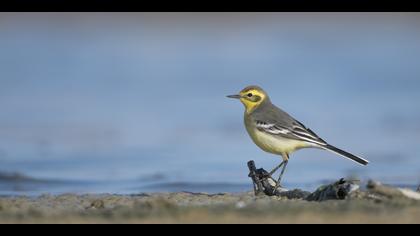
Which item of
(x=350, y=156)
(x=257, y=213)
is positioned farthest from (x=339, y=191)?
(x=350, y=156)

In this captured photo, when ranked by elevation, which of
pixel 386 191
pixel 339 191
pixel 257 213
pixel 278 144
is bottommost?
pixel 257 213

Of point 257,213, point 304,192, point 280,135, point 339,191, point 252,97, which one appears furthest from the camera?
point 252,97

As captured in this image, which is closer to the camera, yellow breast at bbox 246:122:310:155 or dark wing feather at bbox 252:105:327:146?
dark wing feather at bbox 252:105:327:146

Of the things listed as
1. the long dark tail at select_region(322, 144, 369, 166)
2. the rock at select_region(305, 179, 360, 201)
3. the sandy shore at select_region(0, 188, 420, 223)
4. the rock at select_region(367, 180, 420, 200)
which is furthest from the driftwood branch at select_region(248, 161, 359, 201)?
the long dark tail at select_region(322, 144, 369, 166)

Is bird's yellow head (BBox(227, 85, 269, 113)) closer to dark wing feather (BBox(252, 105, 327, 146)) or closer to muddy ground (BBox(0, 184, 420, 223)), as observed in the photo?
dark wing feather (BBox(252, 105, 327, 146))

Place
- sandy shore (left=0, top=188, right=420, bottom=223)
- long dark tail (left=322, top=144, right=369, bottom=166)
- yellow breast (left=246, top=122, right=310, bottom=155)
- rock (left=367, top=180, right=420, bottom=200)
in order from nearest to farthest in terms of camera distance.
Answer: sandy shore (left=0, top=188, right=420, bottom=223), rock (left=367, top=180, right=420, bottom=200), long dark tail (left=322, top=144, right=369, bottom=166), yellow breast (left=246, top=122, right=310, bottom=155)

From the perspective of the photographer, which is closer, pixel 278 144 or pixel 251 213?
pixel 251 213

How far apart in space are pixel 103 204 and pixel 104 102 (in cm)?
1092

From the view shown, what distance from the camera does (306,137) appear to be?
1379 cm

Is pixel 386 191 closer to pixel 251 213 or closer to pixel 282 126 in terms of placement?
pixel 251 213

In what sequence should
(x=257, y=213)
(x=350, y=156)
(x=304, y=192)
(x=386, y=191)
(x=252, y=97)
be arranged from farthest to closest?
(x=252, y=97) → (x=350, y=156) → (x=304, y=192) → (x=386, y=191) → (x=257, y=213)

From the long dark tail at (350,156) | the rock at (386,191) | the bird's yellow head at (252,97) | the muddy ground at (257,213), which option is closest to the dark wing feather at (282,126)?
the long dark tail at (350,156)
